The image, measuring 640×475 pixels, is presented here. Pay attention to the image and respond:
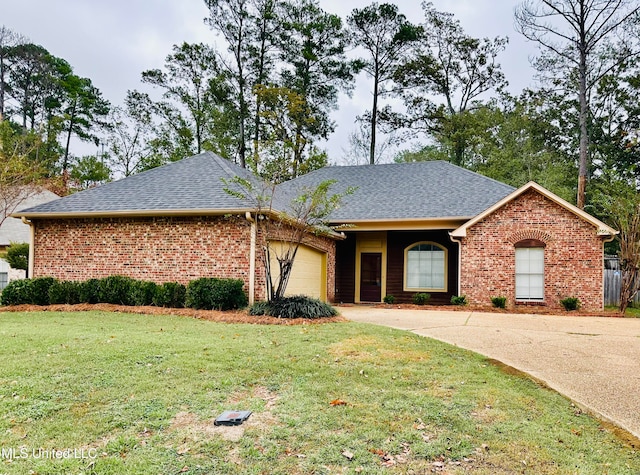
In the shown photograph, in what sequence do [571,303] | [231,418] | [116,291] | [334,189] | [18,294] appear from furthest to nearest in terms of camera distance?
[334,189] < [571,303] < [18,294] < [116,291] < [231,418]

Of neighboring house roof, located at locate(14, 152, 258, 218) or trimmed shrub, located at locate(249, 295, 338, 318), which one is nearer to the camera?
trimmed shrub, located at locate(249, 295, 338, 318)

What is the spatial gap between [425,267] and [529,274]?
368 cm

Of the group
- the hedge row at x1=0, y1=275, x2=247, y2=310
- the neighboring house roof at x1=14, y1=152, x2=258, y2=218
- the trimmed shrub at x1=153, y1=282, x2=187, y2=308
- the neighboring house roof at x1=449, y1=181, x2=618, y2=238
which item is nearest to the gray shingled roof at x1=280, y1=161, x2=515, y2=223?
the neighboring house roof at x1=449, y1=181, x2=618, y2=238

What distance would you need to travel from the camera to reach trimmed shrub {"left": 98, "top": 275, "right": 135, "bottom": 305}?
11.8 metres

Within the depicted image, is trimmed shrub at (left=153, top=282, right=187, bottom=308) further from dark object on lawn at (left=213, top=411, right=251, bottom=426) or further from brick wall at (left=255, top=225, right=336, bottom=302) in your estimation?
dark object on lawn at (left=213, top=411, right=251, bottom=426)

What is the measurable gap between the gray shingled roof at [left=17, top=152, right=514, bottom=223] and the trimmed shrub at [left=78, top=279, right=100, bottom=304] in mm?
1965

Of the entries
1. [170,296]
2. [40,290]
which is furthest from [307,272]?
[40,290]

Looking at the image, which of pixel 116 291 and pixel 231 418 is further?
pixel 116 291

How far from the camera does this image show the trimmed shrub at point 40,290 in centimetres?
1208

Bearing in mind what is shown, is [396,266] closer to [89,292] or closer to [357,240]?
[357,240]

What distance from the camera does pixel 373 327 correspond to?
8836 millimetres

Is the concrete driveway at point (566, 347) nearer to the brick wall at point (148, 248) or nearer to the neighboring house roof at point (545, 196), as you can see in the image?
the neighboring house roof at point (545, 196)

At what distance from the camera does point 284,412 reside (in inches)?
166

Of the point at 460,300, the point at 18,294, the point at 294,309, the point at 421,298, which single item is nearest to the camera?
the point at 294,309
